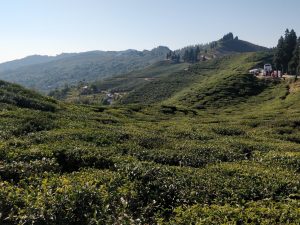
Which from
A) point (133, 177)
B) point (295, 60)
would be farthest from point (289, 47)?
point (133, 177)

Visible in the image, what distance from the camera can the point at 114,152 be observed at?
23234mm

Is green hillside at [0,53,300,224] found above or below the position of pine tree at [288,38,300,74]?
below

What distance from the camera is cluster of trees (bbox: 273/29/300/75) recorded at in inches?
5037

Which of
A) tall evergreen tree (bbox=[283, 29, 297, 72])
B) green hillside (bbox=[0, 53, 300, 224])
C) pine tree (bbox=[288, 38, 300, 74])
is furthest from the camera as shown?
tall evergreen tree (bbox=[283, 29, 297, 72])

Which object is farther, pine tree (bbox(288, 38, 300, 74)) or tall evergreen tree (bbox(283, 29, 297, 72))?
tall evergreen tree (bbox(283, 29, 297, 72))

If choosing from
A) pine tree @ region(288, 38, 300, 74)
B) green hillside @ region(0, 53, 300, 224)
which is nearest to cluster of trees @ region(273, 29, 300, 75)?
pine tree @ region(288, 38, 300, 74)

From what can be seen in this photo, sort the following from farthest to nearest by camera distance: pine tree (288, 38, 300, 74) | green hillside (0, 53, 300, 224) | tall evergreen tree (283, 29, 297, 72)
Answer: tall evergreen tree (283, 29, 297, 72) < pine tree (288, 38, 300, 74) < green hillside (0, 53, 300, 224)

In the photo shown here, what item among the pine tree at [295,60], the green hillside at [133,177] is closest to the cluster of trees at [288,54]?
the pine tree at [295,60]

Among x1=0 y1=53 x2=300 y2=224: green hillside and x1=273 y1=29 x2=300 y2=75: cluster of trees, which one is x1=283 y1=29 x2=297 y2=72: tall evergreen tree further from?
x1=0 y1=53 x2=300 y2=224: green hillside

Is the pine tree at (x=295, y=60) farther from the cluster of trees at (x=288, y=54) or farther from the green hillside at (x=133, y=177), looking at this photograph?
the green hillside at (x=133, y=177)

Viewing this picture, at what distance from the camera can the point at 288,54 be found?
136 m

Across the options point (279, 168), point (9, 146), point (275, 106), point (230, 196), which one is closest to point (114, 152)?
point (9, 146)

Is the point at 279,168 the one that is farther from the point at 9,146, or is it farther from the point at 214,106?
the point at 214,106

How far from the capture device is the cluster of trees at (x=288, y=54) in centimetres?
12794
